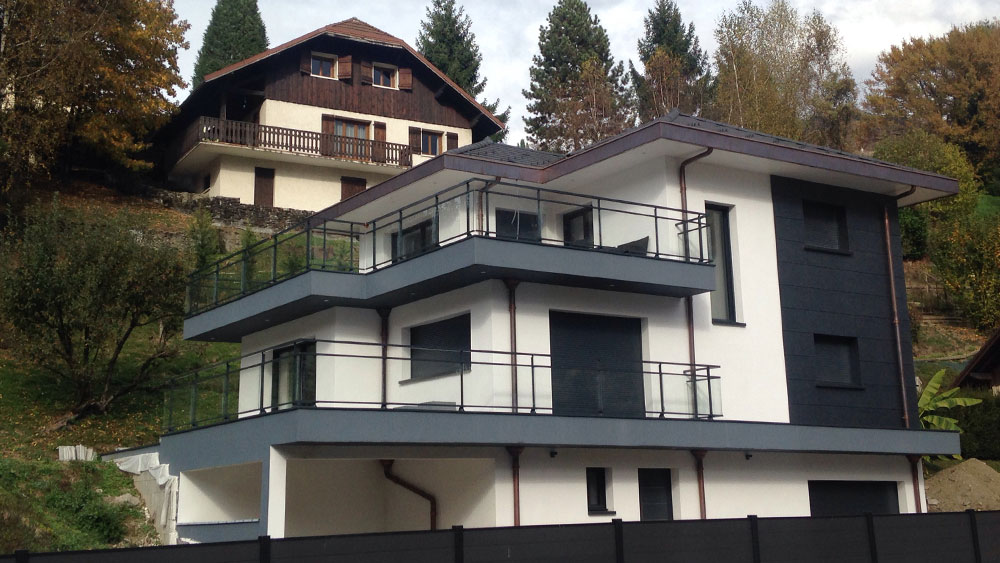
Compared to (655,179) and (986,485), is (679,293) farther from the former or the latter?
(986,485)

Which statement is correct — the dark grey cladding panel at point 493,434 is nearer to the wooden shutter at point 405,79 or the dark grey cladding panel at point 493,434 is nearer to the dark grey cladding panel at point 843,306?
the dark grey cladding panel at point 843,306

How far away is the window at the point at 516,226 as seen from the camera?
17.9 m

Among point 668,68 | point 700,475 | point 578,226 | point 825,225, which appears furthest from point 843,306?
point 668,68

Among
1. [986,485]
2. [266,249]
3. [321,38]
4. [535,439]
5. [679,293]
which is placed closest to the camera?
[535,439]

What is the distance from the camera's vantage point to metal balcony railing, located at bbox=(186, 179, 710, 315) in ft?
59.5

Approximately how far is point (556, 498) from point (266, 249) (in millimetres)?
7780

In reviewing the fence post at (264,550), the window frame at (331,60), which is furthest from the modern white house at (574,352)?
the window frame at (331,60)

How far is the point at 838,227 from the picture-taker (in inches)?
883

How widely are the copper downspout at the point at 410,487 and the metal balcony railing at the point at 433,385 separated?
52.1 inches

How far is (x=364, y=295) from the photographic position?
776 inches

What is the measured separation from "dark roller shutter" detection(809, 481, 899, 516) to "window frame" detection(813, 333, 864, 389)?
194 cm

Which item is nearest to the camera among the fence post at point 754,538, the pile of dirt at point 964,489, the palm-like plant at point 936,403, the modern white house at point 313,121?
the fence post at point 754,538

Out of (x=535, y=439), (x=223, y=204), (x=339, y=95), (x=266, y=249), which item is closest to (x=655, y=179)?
(x=535, y=439)

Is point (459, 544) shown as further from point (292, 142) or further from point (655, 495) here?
point (292, 142)
